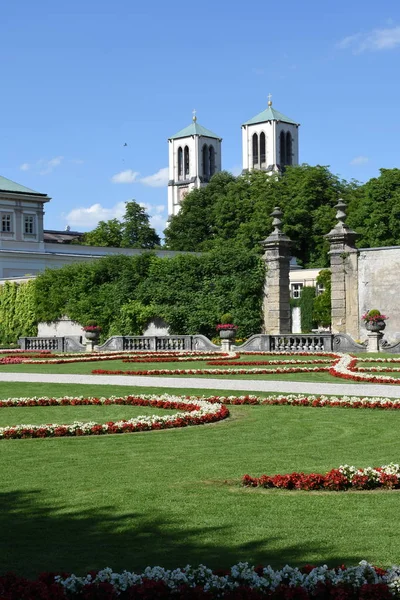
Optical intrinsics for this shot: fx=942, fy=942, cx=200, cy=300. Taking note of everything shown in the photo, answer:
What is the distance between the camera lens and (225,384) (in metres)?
19.0

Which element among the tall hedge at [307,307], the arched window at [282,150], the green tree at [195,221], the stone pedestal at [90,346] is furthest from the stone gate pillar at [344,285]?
the arched window at [282,150]

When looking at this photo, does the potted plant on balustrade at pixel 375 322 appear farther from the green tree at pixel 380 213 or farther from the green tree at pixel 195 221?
the green tree at pixel 195 221

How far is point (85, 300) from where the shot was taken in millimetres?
43844

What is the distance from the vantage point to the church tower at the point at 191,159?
13838 cm

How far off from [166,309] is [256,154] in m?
93.9

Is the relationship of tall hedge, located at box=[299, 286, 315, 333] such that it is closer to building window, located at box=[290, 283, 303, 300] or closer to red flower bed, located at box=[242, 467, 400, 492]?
building window, located at box=[290, 283, 303, 300]

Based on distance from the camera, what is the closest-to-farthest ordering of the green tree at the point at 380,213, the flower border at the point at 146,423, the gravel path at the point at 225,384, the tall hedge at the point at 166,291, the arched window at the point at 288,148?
the flower border at the point at 146,423
the gravel path at the point at 225,384
the tall hedge at the point at 166,291
the green tree at the point at 380,213
the arched window at the point at 288,148

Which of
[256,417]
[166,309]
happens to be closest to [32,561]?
[256,417]

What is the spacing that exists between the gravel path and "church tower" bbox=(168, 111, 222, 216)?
11711 centimetres

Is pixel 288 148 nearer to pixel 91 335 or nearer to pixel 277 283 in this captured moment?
pixel 91 335

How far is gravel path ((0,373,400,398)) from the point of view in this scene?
17094 mm

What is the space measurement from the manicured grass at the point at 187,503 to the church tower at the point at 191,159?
128 m

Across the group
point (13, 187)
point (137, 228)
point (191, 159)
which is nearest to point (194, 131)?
point (191, 159)

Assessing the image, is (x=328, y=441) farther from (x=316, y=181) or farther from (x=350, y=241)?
(x=316, y=181)
